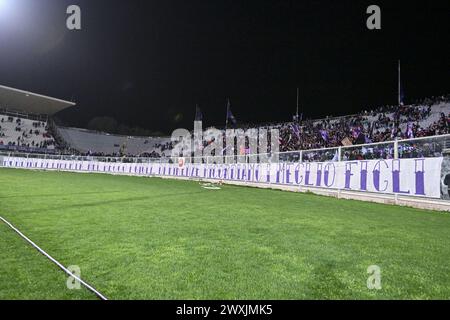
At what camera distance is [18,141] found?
59781 millimetres

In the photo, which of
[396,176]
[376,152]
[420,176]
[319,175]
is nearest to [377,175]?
[396,176]

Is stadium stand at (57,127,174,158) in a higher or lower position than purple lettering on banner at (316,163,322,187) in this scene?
higher

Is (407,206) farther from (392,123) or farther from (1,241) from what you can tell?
(392,123)

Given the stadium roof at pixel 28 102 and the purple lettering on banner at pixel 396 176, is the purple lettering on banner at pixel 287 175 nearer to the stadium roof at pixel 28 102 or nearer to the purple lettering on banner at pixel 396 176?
the purple lettering on banner at pixel 396 176

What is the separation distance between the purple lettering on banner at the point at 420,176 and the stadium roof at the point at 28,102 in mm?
63947

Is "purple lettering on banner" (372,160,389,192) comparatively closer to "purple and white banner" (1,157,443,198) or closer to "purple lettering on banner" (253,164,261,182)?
"purple and white banner" (1,157,443,198)

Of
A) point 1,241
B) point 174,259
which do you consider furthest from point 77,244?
point 174,259

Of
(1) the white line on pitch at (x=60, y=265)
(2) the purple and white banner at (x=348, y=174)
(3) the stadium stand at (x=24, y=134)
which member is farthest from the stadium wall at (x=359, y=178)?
(3) the stadium stand at (x=24, y=134)

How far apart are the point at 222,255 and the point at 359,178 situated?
9560 mm

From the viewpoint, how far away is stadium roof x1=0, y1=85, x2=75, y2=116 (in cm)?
5912

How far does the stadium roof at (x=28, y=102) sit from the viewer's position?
59125 millimetres

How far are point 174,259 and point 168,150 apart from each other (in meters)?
57.1

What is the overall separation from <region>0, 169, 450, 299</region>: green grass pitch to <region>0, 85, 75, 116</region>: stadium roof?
6118 cm

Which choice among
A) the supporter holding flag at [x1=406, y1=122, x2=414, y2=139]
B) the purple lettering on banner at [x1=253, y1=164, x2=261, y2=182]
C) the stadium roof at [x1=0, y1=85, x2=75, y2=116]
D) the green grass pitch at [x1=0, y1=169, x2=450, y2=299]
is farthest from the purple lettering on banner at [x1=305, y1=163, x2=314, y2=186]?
the stadium roof at [x1=0, y1=85, x2=75, y2=116]
